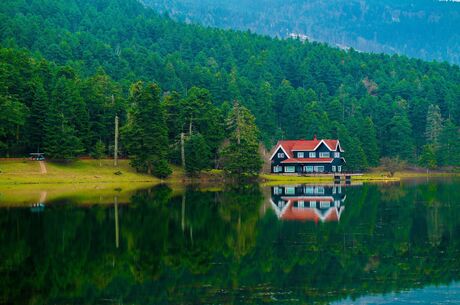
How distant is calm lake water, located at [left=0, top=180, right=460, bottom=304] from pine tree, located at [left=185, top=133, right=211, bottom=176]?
140 feet

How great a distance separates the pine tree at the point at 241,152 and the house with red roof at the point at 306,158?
62.2 ft

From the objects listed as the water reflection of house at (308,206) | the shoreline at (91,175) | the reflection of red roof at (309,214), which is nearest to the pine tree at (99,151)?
the shoreline at (91,175)

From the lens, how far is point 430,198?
231 feet

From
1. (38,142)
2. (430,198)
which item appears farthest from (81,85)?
(430,198)

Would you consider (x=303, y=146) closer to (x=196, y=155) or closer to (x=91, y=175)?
(x=196, y=155)

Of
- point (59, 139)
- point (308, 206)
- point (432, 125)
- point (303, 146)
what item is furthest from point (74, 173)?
point (432, 125)

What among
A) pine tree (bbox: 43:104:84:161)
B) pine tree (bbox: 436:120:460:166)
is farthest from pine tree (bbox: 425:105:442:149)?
pine tree (bbox: 43:104:84:161)

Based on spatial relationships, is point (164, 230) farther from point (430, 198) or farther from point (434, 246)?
point (430, 198)

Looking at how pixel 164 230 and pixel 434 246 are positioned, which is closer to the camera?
pixel 434 246

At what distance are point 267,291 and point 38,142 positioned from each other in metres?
78.2

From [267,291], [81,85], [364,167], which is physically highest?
[81,85]

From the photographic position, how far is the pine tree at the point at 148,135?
326 ft

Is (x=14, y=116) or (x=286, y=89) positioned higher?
(x=286, y=89)

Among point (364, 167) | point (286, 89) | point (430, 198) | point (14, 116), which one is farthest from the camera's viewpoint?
point (286, 89)
